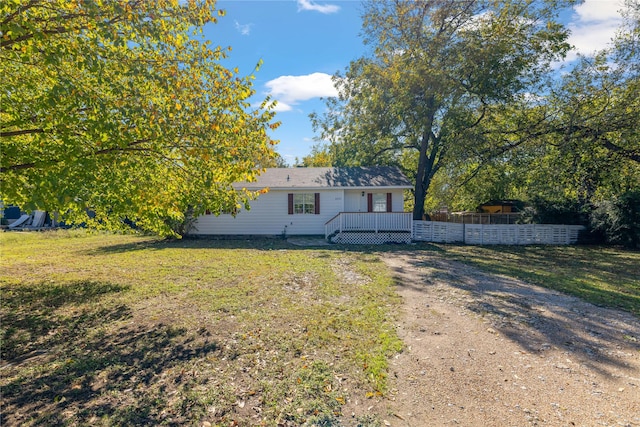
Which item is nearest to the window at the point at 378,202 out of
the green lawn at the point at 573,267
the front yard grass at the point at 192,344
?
the green lawn at the point at 573,267

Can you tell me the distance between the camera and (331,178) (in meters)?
17.6

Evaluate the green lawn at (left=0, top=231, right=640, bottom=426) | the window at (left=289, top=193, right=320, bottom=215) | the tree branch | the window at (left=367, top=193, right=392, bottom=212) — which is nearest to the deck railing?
the window at (left=367, top=193, right=392, bottom=212)

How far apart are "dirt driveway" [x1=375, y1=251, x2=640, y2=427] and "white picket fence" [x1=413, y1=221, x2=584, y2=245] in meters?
9.24

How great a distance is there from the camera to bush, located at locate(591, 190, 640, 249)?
546 inches

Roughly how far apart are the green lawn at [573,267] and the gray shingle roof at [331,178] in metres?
4.59

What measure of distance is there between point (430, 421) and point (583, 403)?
1.56 metres

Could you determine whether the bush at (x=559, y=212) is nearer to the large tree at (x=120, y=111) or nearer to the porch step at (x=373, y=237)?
the porch step at (x=373, y=237)

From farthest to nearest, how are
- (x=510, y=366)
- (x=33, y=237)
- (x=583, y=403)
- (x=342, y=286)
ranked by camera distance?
(x=33, y=237) < (x=342, y=286) < (x=510, y=366) < (x=583, y=403)

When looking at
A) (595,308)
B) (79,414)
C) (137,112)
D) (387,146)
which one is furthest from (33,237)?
(595,308)

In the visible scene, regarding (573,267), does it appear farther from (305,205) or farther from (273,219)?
(273,219)

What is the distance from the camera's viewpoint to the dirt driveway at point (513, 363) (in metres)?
2.92

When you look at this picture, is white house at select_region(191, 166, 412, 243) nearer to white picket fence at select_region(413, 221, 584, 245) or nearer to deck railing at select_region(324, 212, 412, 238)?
deck railing at select_region(324, 212, 412, 238)

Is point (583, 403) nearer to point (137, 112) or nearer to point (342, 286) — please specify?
point (342, 286)

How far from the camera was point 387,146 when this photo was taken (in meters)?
20.2
